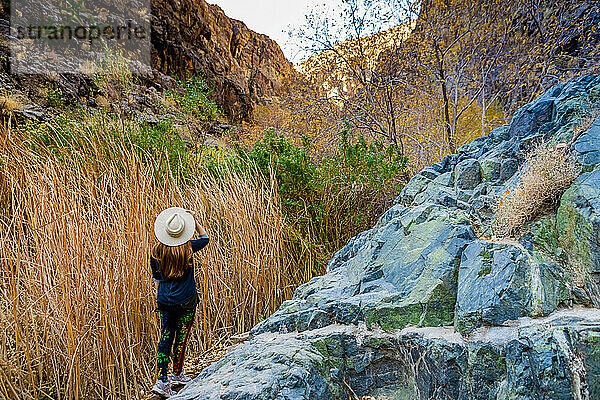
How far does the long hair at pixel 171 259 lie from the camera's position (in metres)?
2.24

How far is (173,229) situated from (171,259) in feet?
0.65

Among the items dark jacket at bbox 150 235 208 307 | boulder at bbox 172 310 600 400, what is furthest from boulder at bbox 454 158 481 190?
dark jacket at bbox 150 235 208 307

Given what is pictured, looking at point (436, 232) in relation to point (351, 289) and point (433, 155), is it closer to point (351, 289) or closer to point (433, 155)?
point (351, 289)

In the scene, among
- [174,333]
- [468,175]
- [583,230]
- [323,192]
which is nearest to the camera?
[583,230]

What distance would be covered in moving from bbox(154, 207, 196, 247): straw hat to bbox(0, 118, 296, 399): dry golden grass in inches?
15.8

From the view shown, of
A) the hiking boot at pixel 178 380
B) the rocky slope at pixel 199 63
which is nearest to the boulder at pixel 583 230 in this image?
the hiking boot at pixel 178 380

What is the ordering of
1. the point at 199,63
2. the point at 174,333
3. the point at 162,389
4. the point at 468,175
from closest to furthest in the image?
the point at 162,389
the point at 174,333
the point at 468,175
the point at 199,63

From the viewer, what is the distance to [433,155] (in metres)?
6.55

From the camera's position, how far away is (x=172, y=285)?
7.53 ft

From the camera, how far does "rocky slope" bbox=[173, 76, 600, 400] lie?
125 centimetres

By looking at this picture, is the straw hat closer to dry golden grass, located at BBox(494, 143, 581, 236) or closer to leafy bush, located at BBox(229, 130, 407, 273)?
leafy bush, located at BBox(229, 130, 407, 273)

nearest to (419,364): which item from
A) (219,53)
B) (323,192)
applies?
(323,192)

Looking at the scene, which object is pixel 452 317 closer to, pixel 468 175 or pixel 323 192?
pixel 468 175

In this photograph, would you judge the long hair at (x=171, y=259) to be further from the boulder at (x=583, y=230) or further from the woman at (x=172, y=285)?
the boulder at (x=583, y=230)
